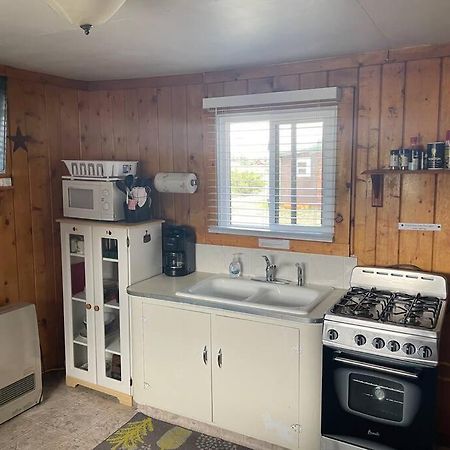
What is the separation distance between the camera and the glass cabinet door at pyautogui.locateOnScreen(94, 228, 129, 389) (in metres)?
3.17

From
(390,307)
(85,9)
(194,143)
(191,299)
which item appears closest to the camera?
(85,9)

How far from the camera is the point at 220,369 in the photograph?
9.22ft

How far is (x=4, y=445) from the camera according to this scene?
2.85m

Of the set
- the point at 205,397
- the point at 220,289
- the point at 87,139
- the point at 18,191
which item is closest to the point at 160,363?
the point at 205,397

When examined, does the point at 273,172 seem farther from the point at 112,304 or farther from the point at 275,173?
the point at 112,304

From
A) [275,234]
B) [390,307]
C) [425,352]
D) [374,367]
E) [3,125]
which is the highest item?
[3,125]

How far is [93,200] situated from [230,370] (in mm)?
1444

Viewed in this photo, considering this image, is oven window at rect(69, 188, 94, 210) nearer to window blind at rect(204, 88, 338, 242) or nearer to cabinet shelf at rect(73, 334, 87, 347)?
window blind at rect(204, 88, 338, 242)

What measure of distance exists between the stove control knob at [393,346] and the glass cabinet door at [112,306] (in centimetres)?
166

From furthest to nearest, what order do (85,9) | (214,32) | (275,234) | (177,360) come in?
(275,234)
(177,360)
(214,32)
(85,9)

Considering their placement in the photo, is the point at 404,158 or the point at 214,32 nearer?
the point at 214,32

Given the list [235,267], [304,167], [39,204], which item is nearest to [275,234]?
[235,267]

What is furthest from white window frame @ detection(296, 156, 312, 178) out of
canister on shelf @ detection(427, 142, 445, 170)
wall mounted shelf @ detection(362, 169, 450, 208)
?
canister on shelf @ detection(427, 142, 445, 170)

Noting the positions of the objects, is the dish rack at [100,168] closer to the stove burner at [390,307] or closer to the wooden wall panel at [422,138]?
the stove burner at [390,307]
